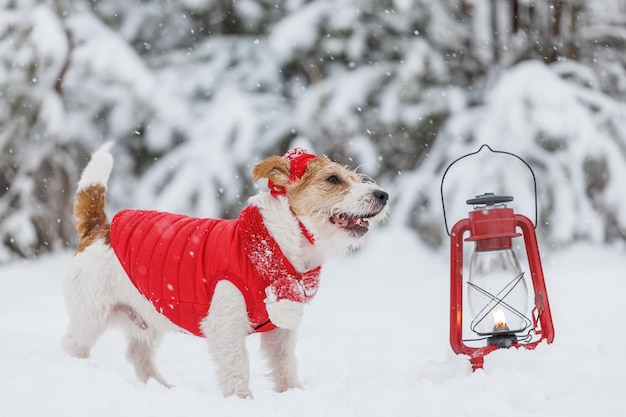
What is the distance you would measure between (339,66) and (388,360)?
5501 millimetres

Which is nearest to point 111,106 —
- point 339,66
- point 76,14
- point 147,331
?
point 76,14

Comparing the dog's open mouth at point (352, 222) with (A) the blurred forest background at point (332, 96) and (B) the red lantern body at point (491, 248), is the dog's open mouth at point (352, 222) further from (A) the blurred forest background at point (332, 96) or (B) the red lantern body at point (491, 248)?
(A) the blurred forest background at point (332, 96)

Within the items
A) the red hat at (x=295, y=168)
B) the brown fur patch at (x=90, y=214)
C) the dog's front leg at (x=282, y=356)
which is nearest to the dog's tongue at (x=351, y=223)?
the red hat at (x=295, y=168)

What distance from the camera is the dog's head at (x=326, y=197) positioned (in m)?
3.37

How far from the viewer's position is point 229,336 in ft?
10.9

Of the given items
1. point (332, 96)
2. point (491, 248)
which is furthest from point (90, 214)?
point (332, 96)

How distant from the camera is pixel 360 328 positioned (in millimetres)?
6164

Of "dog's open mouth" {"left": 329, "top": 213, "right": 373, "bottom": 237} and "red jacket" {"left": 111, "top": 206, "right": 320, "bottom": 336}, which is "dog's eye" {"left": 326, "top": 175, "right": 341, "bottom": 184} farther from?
"red jacket" {"left": 111, "top": 206, "right": 320, "bottom": 336}

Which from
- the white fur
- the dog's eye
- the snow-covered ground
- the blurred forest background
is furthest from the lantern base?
the blurred forest background

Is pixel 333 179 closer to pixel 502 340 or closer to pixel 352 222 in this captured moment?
pixel 352 222

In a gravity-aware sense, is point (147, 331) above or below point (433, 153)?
above

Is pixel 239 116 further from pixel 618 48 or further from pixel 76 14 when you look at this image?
pixel 618 48

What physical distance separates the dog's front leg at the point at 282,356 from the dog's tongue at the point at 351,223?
70 centimetres

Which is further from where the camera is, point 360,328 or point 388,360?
point 360,328
